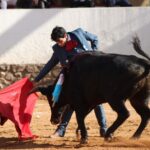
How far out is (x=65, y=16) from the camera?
51.1 feet

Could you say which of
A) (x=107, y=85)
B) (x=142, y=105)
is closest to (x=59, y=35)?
(x=107, y=85)

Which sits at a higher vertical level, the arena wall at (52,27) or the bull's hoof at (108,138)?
the arena wall at (52,27)

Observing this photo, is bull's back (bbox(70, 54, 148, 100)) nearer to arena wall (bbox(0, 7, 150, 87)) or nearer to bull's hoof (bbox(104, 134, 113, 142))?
bull's hoof (bbox(104, 134, 113, 142))

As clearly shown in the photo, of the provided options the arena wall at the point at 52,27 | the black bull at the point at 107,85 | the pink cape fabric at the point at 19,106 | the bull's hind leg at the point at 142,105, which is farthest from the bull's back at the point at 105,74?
the arena wall at the point at 52,27

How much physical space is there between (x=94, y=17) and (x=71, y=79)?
6.31 metres

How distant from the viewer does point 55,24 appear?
15531 mm

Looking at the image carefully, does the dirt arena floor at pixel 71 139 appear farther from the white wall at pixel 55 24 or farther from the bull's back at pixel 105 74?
the white wall at pixel 55 24

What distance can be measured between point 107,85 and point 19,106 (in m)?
1.65

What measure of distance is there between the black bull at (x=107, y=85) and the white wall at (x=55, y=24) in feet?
19.0

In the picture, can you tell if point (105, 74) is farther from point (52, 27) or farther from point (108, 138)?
point (52, 27)

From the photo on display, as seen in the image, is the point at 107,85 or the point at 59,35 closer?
the point at 107,85

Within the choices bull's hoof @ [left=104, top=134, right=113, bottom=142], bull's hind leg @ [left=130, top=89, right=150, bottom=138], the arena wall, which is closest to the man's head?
bull's hind leg @ [left=130, top=89, right=150, bottom=138]

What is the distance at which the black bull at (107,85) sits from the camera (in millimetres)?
8844

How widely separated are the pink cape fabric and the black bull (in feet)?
1.51
